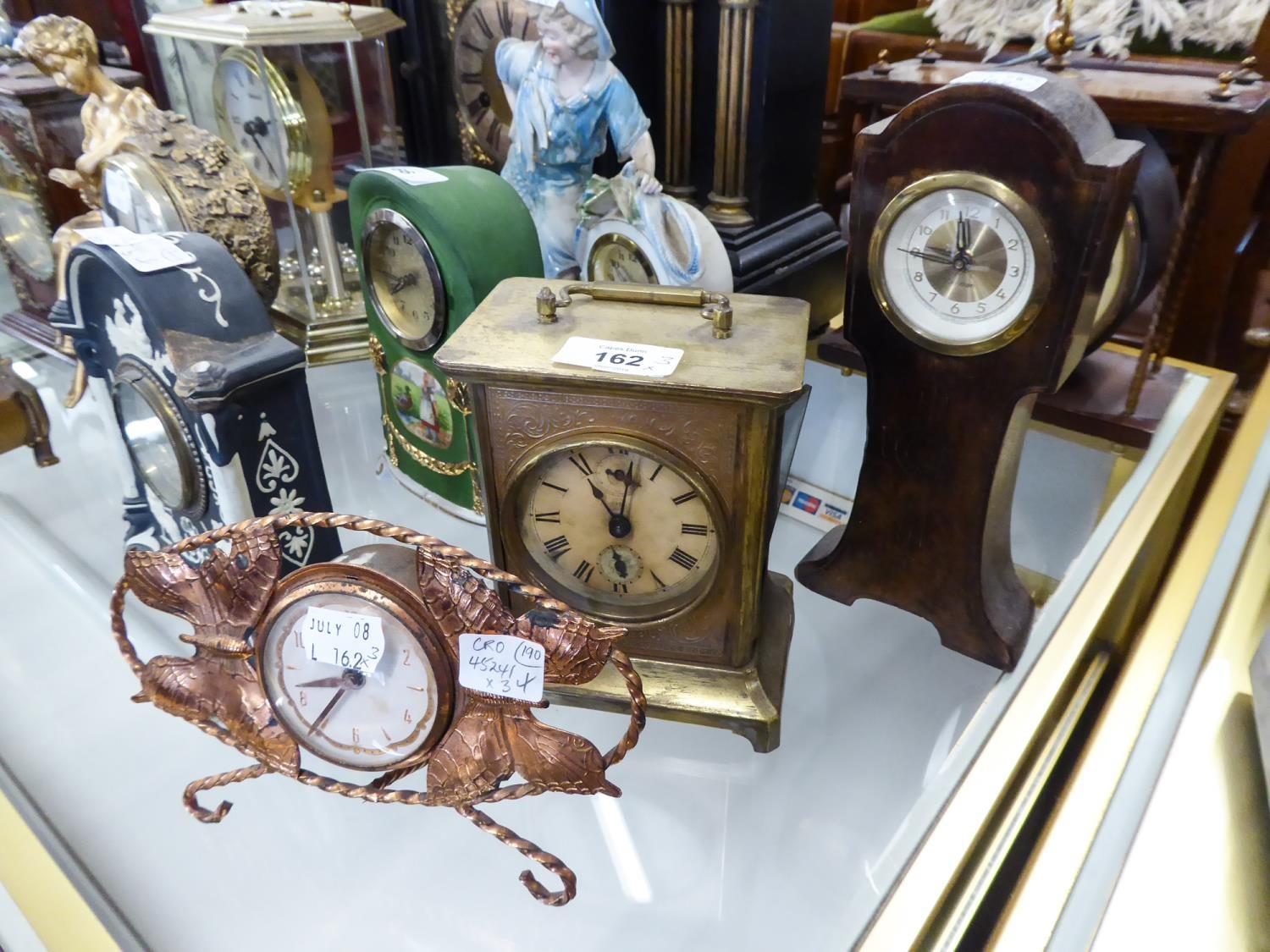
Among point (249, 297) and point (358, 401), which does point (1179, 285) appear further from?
point (358, 401)

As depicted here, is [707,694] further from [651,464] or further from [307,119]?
[307,119]

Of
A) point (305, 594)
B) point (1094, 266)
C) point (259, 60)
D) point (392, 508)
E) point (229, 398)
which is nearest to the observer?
point (305, 594)

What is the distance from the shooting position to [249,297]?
1080 mm

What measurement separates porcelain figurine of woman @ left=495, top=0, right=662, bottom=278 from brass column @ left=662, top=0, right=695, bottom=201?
149mm

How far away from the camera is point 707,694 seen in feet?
3.35

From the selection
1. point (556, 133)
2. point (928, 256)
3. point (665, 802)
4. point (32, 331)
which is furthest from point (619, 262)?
point (32, 331)

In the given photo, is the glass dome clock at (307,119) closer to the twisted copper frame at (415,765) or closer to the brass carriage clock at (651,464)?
the brass carriage clock at (651,464)

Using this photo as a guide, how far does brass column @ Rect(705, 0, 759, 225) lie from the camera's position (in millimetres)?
1518

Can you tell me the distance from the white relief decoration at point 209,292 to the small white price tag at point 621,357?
0.45m

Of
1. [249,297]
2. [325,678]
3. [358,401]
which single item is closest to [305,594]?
[325,678]

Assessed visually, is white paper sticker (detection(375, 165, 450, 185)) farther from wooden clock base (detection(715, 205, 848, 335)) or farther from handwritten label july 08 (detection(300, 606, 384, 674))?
handwritten label july 08 (detection(300, 606, 384, 674))

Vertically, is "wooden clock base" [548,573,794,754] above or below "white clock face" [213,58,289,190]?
below

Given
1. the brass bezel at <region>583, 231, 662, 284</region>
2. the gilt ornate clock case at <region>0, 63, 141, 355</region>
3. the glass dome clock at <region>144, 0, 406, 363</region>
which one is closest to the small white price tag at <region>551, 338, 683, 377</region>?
the brass bezel at <region>583, 231, 662, 284</region>

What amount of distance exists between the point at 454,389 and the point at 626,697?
0.58 meters
